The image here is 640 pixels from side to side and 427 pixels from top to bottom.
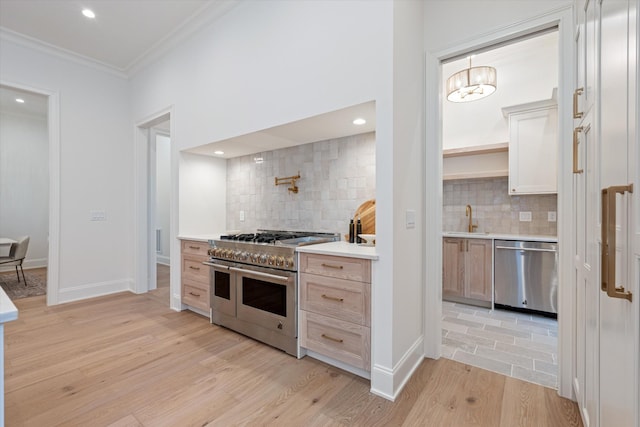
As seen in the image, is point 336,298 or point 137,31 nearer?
point 336,298

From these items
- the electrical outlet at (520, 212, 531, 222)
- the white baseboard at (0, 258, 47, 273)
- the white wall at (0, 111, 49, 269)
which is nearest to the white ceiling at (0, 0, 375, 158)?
the electrical outlet at (520, 212, 531, 222)

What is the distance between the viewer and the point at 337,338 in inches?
82.7

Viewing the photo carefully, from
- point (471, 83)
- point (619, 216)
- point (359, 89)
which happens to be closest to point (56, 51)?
point (359, 89)

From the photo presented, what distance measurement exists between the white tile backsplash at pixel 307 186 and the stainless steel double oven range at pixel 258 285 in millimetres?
246

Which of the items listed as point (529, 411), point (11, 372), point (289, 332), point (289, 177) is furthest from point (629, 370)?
point (11, 372)

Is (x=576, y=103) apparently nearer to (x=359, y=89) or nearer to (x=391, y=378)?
(x=359, y=89)

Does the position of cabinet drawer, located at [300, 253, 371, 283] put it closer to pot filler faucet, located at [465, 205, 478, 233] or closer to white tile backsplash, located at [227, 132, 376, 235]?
white tile backsplash, located at [227, 132, 376, 235]

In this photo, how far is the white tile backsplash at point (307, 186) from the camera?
2787 mm

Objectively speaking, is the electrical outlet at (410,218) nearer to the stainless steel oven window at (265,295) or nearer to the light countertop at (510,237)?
the stainless steel oven window at (265,295)

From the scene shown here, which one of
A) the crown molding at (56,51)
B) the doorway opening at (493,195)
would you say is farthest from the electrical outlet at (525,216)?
the crown molding at (56,51)

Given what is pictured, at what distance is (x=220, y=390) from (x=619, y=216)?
2.24 m

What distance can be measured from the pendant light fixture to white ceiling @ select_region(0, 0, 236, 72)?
101 inches

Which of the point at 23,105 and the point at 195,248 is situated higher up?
the point at 23,105

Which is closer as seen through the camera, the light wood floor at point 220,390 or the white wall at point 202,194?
the light wood floor at point 220,390
